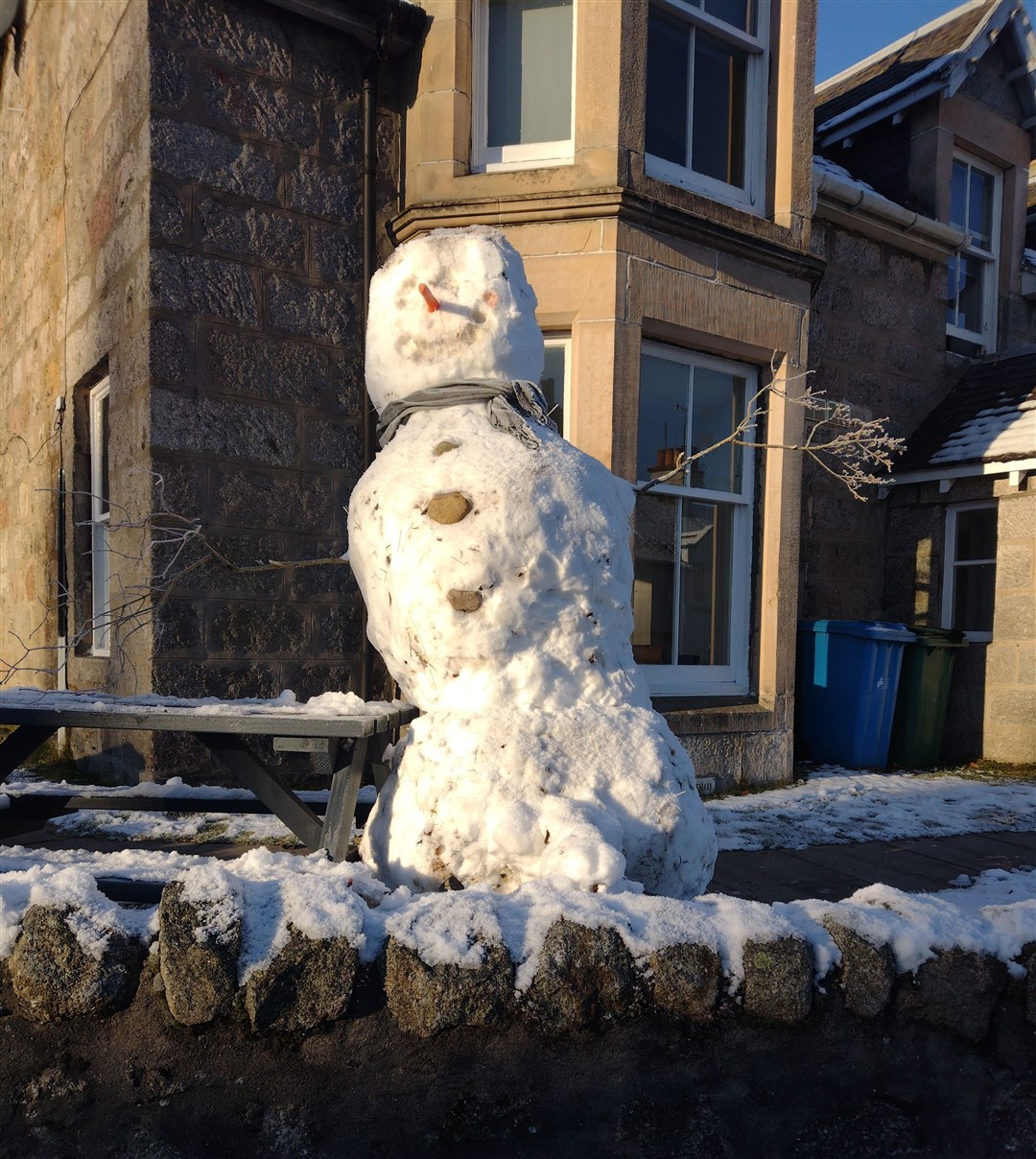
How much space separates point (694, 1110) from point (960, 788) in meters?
4.81

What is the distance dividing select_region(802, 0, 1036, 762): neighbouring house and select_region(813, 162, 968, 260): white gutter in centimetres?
2

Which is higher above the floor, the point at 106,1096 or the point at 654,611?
the point at 654,611

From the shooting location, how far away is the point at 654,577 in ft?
19.0

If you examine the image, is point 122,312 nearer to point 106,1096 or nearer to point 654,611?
point 654,611

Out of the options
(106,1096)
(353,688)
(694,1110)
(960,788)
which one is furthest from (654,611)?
(106,1096)

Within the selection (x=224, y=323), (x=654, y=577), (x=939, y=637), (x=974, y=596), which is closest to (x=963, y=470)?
(x=974, y=596)

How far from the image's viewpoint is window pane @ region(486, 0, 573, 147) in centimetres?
542

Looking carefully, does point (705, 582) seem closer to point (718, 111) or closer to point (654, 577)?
point (654, 577)

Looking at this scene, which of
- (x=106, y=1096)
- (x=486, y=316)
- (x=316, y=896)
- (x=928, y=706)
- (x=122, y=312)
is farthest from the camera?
(x=928, y=706)

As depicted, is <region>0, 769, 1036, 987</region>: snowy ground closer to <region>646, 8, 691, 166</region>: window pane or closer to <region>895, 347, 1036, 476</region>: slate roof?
<region>646, 8, 691, 166</region>: window pane

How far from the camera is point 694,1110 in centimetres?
179

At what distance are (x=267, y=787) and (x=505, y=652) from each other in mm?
995

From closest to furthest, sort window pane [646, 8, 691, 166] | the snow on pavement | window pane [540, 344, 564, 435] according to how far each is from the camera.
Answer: the snow on pavement → window pane [540, 344, 564, 435] → window pane [646, 8, 691, 166]

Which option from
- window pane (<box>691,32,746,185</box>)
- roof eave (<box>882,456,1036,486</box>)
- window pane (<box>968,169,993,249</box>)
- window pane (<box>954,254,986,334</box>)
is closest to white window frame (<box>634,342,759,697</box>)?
window pane (<box>691,32,746,185</box>)
